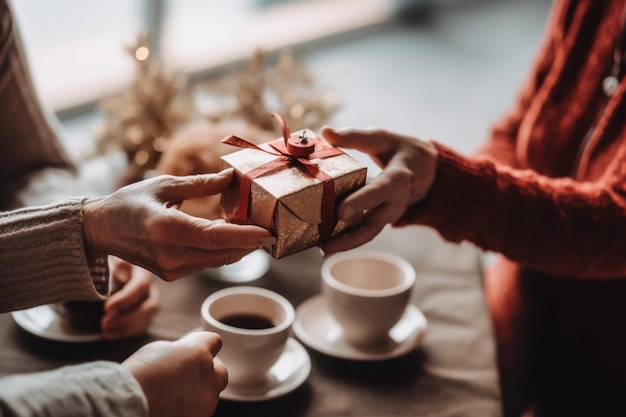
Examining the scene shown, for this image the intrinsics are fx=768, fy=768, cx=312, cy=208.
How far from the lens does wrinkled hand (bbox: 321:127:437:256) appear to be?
38.3 inches

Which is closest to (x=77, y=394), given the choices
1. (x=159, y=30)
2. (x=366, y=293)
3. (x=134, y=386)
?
(x=134, y=386)

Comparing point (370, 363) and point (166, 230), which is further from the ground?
point (166, 230)

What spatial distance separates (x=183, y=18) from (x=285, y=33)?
517 millimetres

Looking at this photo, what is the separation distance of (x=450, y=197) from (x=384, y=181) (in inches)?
6.7

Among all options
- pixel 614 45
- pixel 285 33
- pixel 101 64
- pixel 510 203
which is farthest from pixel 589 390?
pixel 285 33

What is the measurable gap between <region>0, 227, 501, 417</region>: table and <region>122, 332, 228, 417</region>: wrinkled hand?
15cm

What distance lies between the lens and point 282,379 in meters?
1.03

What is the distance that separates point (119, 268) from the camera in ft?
3.72

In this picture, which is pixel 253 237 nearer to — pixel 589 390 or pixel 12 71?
pixel 12 71

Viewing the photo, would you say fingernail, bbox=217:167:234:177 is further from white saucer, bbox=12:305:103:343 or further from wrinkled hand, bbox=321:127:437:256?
white saucer, bbox=12:305:103:343

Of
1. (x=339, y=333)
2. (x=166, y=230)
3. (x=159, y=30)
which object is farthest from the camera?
(x=159, y=30)

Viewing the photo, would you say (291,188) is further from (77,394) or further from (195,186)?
(77,394)

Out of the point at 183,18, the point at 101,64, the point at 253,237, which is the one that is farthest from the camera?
the point at 183,18

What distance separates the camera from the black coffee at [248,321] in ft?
3.38
